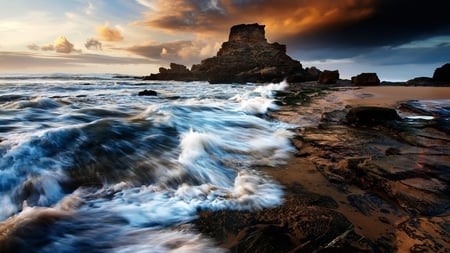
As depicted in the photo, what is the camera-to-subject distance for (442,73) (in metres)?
30.3

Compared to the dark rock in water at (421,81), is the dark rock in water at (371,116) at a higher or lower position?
lower

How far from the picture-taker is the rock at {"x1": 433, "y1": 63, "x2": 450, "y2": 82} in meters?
29.9

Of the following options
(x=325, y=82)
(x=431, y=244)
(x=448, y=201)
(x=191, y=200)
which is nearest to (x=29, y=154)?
(x=191, y=200)

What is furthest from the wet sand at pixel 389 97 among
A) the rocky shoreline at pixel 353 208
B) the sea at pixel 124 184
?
the rocky shoreline at pixel 353 208

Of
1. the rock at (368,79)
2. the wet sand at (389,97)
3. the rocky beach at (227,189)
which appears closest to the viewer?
the rocky beach at (227,189)

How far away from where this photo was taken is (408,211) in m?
2.55

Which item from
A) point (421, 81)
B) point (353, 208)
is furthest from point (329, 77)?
point (353, 208)

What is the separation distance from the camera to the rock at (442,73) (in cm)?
2994

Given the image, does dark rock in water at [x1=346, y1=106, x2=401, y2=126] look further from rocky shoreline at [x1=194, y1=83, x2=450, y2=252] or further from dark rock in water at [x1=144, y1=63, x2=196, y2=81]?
dark rock in water at [x1=144, y1=63, x2=196, y2=81]

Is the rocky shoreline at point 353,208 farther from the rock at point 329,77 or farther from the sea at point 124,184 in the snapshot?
the rock at point 329,77

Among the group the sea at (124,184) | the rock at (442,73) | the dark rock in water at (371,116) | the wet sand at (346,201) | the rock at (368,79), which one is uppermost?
the rock at (442,73)

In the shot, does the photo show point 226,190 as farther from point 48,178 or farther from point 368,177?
point 48,178

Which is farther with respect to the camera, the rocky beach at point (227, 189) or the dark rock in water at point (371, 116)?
the dark rock in water at point (371, 116)

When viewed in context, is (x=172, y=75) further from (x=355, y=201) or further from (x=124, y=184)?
(x=355, y=201)
